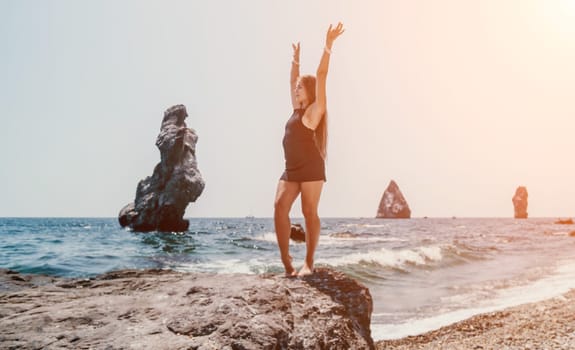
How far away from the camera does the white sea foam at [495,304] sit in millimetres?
9141

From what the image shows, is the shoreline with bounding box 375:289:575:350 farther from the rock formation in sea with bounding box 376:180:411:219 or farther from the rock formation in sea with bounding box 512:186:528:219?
the rock formation in sea with bounding box 376:180:411:219

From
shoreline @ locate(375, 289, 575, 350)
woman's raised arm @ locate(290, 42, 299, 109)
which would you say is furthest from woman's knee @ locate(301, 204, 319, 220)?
shoreline @ locate(375, 289, 575, 350)

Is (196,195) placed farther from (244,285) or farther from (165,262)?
(244,285)

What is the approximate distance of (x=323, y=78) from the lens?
4.85 meters

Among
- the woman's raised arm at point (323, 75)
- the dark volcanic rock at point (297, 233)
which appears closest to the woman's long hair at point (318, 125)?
the woman's raised arm at point (323, 75)

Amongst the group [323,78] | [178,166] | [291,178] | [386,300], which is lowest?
[386,300]

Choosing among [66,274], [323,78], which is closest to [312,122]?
[323,78]

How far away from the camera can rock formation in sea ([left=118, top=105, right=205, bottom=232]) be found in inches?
1854

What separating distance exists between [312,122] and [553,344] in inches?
215

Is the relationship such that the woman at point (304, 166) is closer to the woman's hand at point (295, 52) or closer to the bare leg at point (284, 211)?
the bare leg at point (284, 211)

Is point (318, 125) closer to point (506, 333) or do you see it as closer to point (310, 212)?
point (310, 212)

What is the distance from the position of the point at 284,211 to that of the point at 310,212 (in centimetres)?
29

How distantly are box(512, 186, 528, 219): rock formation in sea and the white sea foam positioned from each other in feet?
502

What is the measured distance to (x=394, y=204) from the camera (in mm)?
170375
